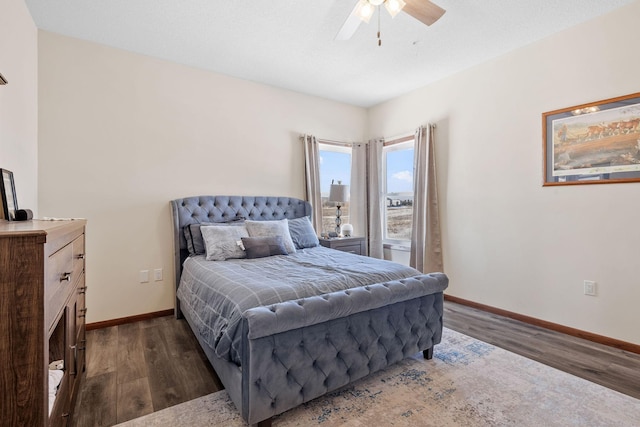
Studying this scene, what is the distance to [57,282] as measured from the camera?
47.3 inches

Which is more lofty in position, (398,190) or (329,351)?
(398,190)

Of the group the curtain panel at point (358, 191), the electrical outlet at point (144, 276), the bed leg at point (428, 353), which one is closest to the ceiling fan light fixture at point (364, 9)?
the bed leg at point (428, 353)

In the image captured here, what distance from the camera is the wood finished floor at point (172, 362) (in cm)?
191

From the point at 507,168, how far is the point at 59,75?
4.55m

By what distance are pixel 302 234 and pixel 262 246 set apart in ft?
2.39

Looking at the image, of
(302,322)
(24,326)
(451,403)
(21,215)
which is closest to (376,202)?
(451,403)

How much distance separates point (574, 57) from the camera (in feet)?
9.30

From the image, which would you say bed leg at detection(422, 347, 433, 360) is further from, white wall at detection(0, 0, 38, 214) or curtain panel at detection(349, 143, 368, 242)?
white wall at detection(0, 0, 38, 214)

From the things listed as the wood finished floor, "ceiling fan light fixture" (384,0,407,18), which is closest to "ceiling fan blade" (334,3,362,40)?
"ceiling fan light fixture" (384,0,407,18)

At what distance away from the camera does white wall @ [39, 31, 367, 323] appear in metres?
2.88

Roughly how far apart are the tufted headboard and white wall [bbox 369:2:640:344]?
2.00 metres

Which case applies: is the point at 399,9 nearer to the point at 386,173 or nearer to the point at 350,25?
the point at 350,25

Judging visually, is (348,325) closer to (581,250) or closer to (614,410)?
(614,410)

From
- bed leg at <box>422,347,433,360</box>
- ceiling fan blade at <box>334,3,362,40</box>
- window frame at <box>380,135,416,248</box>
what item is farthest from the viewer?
window frame at <box>380,135,416,248</box>
